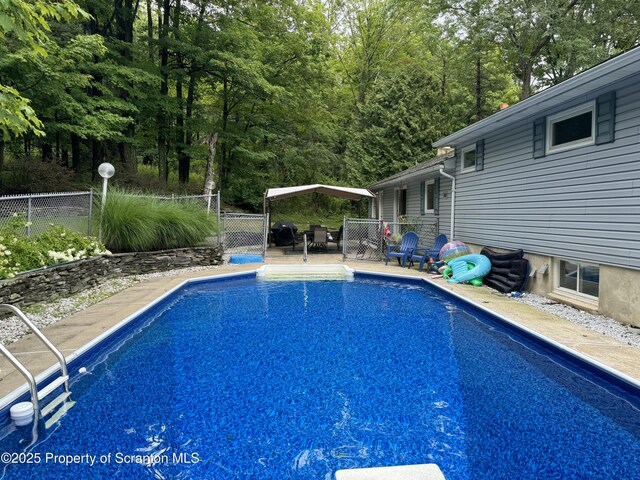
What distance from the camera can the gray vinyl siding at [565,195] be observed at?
4.88m

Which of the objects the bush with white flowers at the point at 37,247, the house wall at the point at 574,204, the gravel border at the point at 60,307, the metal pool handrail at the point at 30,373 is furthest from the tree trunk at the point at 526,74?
the metal pool handrail at the point at 30,373

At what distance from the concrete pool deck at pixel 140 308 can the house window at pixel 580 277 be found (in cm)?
94

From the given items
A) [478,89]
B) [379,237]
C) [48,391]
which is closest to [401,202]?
[379,237]

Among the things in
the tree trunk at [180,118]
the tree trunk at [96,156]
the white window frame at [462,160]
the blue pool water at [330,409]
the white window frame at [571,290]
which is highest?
the tree trunk at [180,118]

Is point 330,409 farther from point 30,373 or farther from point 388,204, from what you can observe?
point 388,204

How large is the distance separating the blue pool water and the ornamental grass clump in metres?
3.58

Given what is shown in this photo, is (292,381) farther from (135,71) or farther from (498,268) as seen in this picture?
(135,71)

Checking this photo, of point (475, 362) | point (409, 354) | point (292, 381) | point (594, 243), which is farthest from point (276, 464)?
point (594, 243)

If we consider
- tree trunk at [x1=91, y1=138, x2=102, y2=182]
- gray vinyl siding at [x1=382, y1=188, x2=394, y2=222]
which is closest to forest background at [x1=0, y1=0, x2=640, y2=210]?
tree trunk at [x1=91, y1=138, x2=102, y2=182]

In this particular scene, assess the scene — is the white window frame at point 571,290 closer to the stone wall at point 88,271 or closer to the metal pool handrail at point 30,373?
the metal pool handrail at point 30,373

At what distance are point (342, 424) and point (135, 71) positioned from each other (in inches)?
556

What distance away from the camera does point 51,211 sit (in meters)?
7.07

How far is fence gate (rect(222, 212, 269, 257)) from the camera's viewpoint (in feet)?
39.3

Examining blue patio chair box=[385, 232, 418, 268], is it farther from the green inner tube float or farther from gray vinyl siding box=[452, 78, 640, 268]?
the green inner tube float
